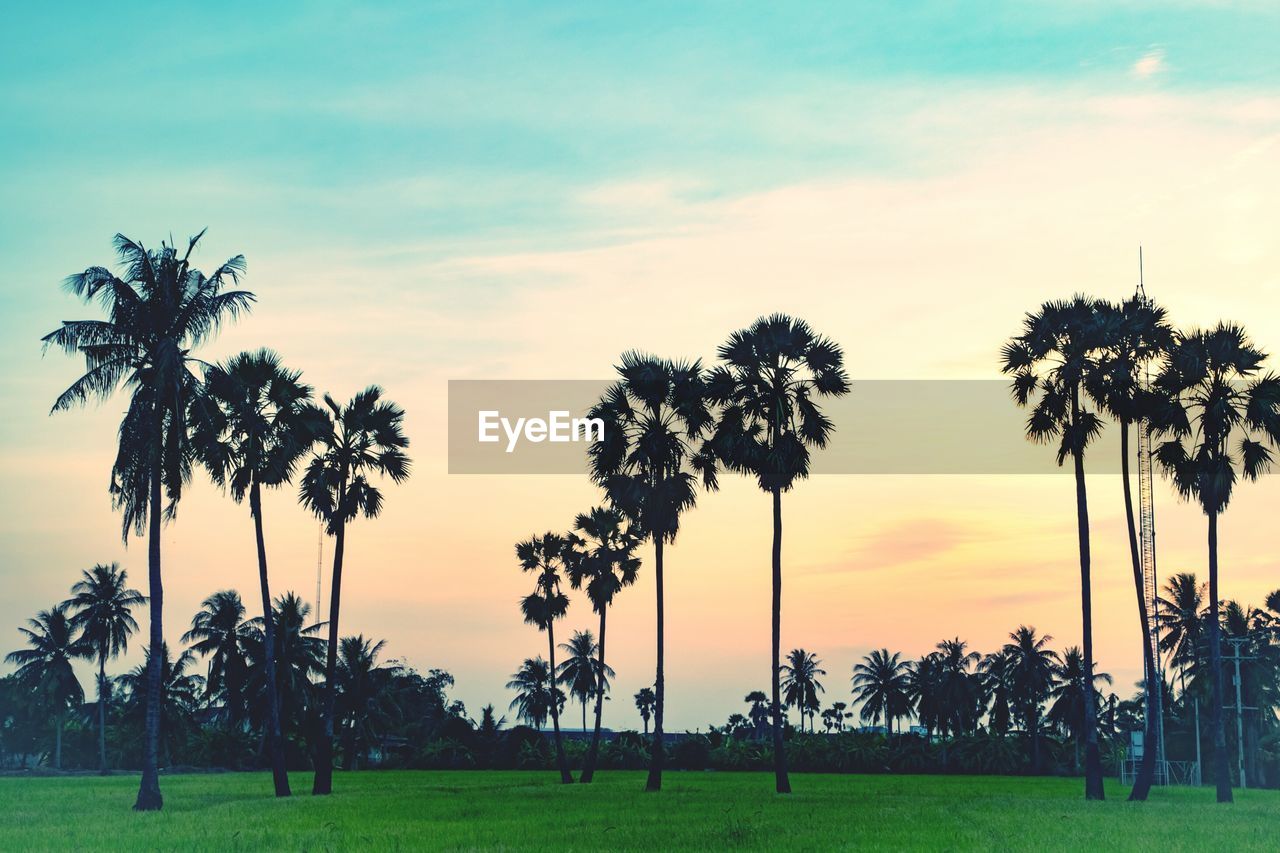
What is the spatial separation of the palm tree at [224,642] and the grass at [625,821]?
4466cm

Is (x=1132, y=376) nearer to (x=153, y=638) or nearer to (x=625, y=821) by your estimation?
(x=625, y=821)

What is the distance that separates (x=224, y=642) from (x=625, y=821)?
80.1 meters

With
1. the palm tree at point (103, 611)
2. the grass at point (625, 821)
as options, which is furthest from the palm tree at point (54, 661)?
the grass at point (625, 821)

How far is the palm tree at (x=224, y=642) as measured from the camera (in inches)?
4434

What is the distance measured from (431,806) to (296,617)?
6282cm

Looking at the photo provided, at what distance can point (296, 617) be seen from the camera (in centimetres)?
11162

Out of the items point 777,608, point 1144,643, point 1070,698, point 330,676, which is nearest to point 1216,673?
point 1144,643

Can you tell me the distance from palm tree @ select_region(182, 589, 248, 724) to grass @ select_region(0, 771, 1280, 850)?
44.7 m

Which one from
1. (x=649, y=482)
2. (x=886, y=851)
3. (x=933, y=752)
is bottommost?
(x=933, y=752)

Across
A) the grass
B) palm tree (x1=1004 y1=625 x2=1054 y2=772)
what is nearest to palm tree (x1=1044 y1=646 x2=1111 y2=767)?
palm tree (x1=1004 y1=625 x2=1054 y2=772)

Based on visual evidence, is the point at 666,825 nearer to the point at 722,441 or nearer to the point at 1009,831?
the point at 1009,831

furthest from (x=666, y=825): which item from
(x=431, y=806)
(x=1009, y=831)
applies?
(x=431, y=806)

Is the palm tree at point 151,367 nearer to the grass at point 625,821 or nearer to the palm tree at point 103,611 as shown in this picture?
the grass at point 625,821

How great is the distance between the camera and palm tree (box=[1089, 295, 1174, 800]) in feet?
185
